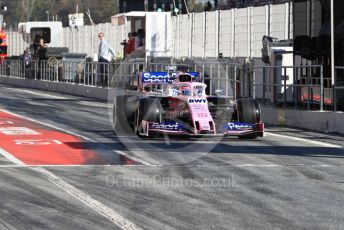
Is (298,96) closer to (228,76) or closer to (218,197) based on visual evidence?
(228,76)

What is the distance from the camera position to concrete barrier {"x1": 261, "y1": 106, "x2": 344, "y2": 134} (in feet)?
53.2

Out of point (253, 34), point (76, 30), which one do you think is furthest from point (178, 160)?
point (76, 30)

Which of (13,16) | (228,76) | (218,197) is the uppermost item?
(13,16)

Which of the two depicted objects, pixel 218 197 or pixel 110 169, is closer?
pixel 218 197

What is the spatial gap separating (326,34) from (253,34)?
12691 mm

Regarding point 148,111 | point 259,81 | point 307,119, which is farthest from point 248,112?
point 259,81

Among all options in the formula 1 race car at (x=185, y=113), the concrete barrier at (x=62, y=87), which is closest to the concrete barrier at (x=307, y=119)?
the formula 1 race car at (x=185, y=113)

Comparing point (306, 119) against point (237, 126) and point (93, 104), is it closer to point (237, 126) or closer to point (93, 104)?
point (237, 126)

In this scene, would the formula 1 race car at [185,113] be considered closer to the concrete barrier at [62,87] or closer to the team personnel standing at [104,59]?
the concrete barrier at [62,87]

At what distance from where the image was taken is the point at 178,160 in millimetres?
11750

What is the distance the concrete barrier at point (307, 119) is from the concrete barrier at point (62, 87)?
9.85 m

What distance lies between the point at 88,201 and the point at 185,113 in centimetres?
545

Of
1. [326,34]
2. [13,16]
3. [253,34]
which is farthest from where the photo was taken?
[13,16]

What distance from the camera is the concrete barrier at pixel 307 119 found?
1620 cm
